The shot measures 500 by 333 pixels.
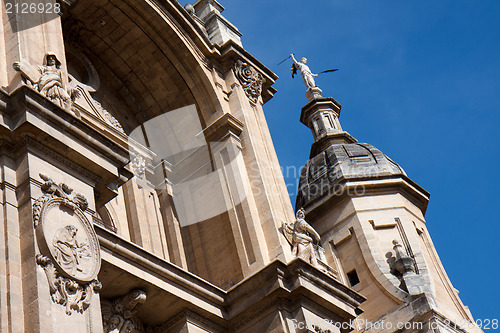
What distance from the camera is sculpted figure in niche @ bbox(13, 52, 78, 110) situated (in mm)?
14836

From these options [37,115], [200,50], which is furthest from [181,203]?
[37,115]

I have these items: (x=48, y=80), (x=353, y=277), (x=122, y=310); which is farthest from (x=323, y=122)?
(x=48, y=80)

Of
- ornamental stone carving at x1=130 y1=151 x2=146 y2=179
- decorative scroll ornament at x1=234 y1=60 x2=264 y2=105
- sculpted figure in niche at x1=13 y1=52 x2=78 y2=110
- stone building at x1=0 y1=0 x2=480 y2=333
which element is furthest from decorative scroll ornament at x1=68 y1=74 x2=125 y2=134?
sculpted figure in niche at x1=13 y1=52 x2=78 y2=110

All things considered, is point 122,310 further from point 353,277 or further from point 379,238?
point 379,238

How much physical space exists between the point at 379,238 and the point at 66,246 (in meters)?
16.3

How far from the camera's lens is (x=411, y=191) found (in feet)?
99.3

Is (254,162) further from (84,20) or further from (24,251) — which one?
(24,251)

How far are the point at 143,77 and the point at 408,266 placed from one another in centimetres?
980

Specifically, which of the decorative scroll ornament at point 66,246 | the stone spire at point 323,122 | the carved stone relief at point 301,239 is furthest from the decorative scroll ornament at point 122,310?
the stone spire at point 323,122

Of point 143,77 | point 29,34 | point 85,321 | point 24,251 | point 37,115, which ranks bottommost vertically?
point 85,321

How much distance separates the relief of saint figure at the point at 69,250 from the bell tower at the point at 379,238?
1339cm

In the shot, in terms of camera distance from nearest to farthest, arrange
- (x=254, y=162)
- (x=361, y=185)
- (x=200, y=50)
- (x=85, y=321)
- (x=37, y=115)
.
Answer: (x=85, y=321)
(x=37, y=115)
(x=254, y=162)
(x=200, y=50)
(x=361, y=185)

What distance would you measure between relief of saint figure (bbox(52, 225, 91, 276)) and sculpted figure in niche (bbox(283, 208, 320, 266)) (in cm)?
652

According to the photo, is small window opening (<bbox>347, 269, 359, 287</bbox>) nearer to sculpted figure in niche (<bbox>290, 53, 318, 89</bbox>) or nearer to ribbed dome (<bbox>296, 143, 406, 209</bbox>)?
ribbed dome (<bbox>296, 143, 406, 209</bbox>)
